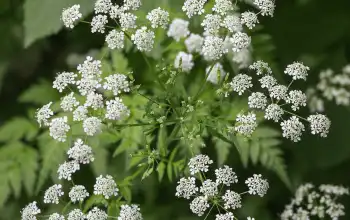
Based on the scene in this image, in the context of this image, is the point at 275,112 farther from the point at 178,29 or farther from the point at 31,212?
the point at 31,212

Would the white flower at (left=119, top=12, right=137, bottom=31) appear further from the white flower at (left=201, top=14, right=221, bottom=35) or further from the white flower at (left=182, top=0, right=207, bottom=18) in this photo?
the white flower at (left=201, top=14, right=221, bottom=35)

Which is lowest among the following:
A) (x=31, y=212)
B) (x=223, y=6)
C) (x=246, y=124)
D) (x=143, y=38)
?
(x=31, y=212)

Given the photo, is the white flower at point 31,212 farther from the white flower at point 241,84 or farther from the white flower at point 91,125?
the white flower at point 241,84

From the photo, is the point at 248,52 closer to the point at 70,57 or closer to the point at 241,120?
the point at 241,120

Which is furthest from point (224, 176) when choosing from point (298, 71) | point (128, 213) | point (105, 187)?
point (298, 71)

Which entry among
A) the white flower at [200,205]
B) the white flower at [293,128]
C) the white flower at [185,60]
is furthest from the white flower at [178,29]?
the white flower at [200,205]

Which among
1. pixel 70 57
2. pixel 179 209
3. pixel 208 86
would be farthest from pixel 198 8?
pixel 70 57
